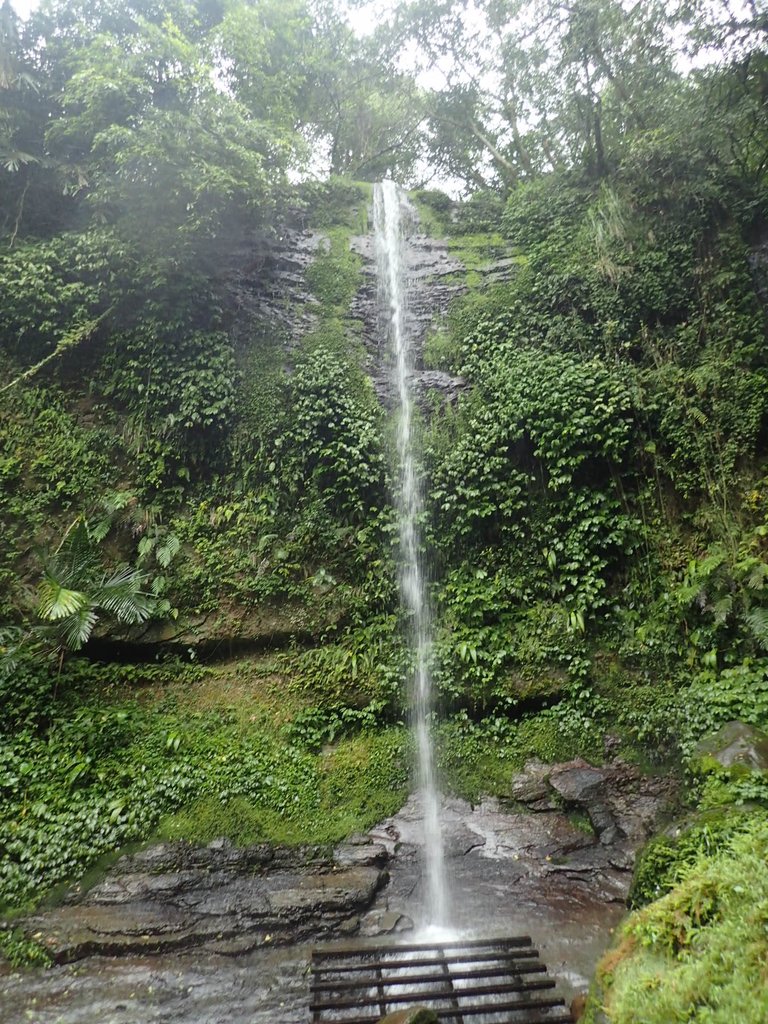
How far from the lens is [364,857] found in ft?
19.5

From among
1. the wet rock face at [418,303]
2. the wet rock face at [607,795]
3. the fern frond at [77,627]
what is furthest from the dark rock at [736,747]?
the fern frond at [77,627]

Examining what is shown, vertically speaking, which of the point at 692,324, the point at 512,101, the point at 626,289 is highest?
the point at 512,101

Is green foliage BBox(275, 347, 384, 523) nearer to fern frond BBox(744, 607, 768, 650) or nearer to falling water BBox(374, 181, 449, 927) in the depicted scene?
falling water BBox(374, 181, 449, 927)

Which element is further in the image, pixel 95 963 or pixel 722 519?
pixel 722 519

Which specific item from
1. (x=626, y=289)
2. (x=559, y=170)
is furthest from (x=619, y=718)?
(x=559, y=170)

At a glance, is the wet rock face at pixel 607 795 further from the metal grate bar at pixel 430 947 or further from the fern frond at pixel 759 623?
the fern frond at pixel 759 623

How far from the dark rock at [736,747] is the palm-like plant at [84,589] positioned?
6153mm

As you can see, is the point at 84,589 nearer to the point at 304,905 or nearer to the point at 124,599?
the point at 124,599

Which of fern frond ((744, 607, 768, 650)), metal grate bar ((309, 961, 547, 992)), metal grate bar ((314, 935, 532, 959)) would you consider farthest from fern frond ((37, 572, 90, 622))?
fern frond ((744, 607, 768, 650))

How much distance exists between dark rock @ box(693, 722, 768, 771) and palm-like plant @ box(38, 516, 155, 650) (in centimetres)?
615

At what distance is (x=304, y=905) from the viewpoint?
5.36 metres

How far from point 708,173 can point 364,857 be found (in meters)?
10.9

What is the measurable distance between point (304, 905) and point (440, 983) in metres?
1.41

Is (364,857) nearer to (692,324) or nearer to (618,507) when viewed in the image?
(618,507)
